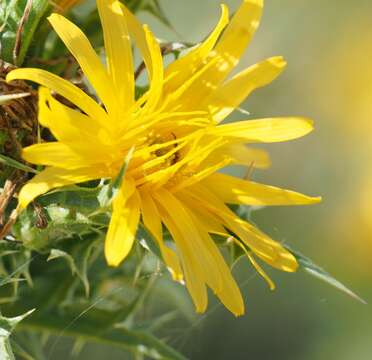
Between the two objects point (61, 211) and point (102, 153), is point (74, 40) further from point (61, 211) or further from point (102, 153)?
point (61, 211)

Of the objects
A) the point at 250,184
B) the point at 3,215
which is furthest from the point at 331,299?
the point at 3,215

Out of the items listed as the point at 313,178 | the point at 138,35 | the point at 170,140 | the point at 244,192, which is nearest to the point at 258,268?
the point at 244,192

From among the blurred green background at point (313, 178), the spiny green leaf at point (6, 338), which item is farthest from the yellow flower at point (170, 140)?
the blurred green background at point (313, 178)

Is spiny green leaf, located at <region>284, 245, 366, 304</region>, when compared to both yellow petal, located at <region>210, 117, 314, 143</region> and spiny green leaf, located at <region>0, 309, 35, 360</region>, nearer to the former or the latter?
yellow petal, located at <region>210, 117, 314, 143</region>

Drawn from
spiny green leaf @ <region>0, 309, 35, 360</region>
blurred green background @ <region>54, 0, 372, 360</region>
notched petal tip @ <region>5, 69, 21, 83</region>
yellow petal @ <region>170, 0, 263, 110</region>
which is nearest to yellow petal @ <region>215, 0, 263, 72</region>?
yellow petal @ <region>170, 0, 263, 110</region>

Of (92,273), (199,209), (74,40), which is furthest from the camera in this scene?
(92,273)

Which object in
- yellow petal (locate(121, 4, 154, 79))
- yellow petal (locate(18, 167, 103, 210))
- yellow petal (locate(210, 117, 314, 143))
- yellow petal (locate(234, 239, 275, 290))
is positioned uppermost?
yellow petal (locate(121, 4, 154, 79))

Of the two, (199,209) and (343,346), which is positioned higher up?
(199,209)
